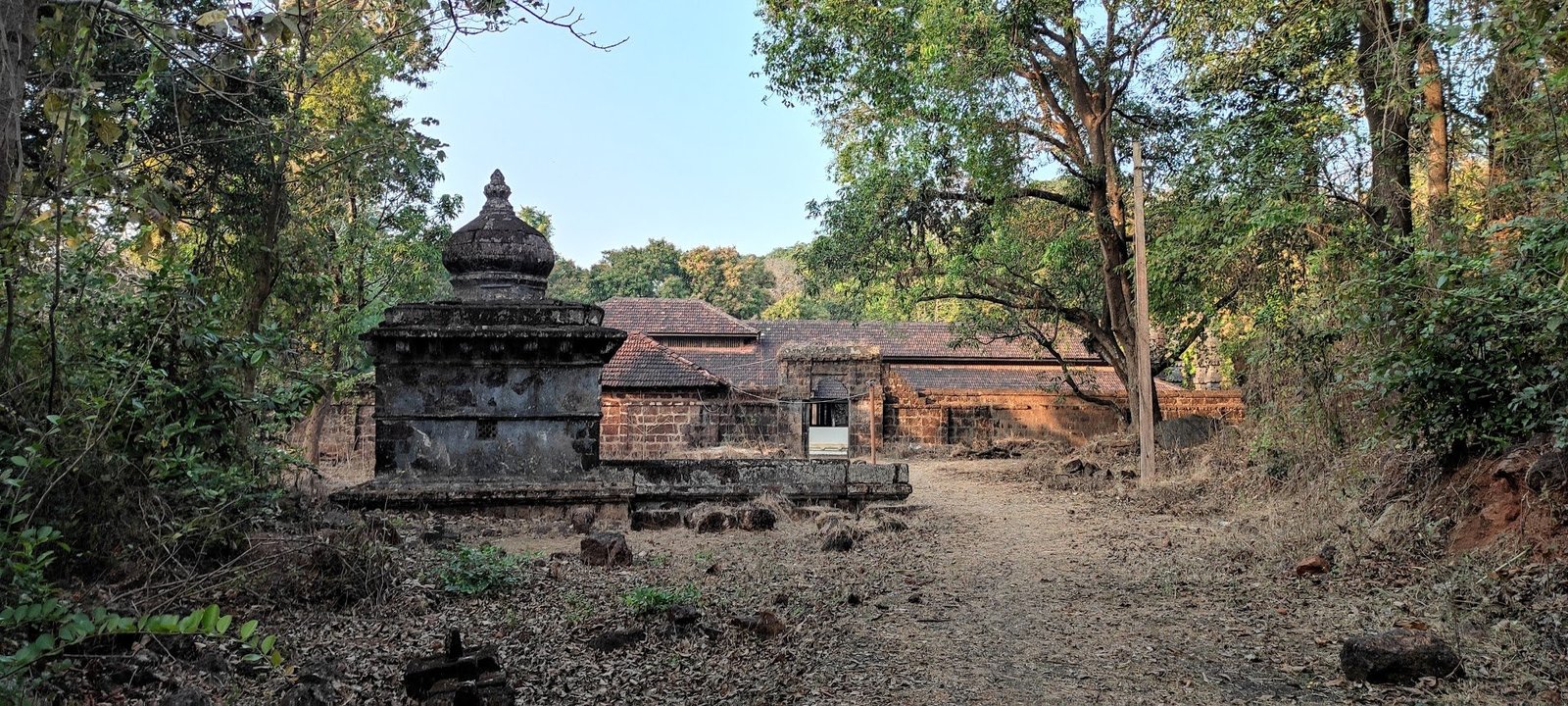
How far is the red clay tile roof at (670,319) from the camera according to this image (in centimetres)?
3006

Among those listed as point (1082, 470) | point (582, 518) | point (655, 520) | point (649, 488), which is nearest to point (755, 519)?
point (655, 520)

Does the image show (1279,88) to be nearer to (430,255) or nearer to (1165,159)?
(1165,159)

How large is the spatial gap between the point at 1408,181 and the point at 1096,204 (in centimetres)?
568

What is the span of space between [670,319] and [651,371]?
6651mm

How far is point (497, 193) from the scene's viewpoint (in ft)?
33.4

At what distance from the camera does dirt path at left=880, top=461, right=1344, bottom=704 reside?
400 centimetres

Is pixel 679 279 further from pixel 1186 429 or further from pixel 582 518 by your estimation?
pixel 582 518

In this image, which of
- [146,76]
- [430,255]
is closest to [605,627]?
[146,76]

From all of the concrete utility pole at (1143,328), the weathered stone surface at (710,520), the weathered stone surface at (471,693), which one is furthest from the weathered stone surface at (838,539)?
the concrete utility pole at (1143,328)

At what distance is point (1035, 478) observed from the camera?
1553 centimetres

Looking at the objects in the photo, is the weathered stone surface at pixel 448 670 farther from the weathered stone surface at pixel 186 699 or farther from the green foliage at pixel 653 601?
the green foliage at pixel 653 601

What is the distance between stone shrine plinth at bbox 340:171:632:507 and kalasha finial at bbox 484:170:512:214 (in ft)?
4.38

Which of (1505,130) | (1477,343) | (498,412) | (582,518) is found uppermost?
(1505,130)

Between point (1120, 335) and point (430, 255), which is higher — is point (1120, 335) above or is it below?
below
